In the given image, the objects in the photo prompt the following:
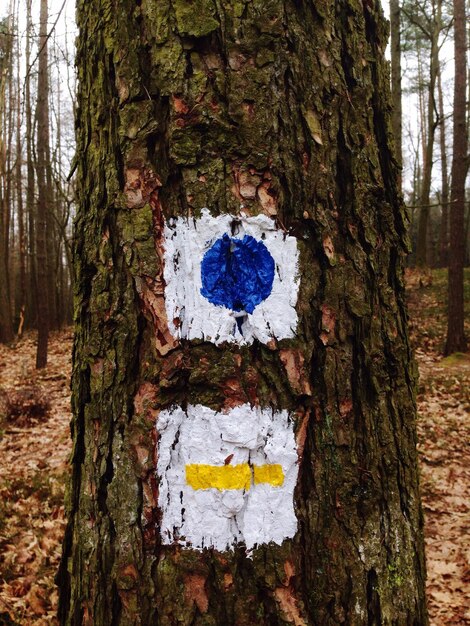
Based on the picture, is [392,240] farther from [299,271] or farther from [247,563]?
[247,563]

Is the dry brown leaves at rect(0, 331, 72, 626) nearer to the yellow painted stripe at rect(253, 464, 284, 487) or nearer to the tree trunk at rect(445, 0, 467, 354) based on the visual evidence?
the yellow painted stripe at rect(253, 464, 284, 487)

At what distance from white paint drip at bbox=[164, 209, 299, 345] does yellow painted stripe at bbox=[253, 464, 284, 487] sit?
28cm

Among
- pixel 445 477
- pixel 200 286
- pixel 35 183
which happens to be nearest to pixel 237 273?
pixel 200 286

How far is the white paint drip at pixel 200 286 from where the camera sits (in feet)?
3.36

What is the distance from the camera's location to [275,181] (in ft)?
3.38

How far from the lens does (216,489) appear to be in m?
1.04

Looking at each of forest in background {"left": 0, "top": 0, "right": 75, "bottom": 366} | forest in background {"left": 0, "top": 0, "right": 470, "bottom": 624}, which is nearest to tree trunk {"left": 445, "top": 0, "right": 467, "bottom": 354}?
forest in background {"left": 0, "top": 0, "right": 470, "bottom": 624}

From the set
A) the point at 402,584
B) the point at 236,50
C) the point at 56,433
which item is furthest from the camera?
the point at 56,433

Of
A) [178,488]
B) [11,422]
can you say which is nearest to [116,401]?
[178,488]

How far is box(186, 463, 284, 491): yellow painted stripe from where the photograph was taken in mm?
1038

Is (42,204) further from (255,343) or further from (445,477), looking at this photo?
(255,343)

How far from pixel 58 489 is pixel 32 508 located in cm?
35

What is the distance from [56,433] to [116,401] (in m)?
6.06

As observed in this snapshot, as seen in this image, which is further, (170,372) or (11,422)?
(11,422)
